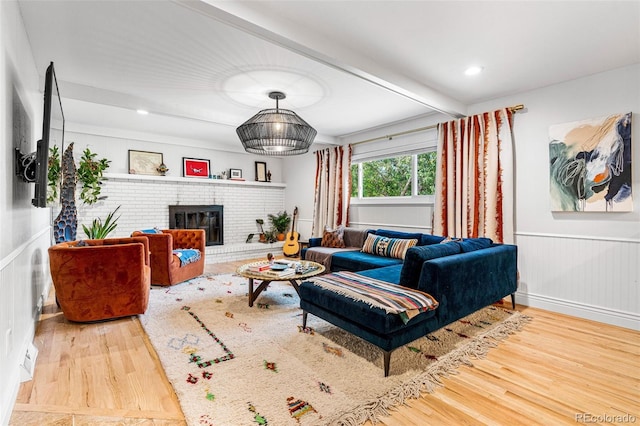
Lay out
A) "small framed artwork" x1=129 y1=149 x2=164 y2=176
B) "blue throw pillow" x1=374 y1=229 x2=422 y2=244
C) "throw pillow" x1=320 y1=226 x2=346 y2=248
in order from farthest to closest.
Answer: "small framed artwork" x1=129 y1=149 x2=164 y2=176 → "throw pillow" x1=320 y1=226 x2=346 y2=248 → "blue throw pillow" x1=374 y1=229 x2=422 y2=244

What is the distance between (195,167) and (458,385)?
5.63m

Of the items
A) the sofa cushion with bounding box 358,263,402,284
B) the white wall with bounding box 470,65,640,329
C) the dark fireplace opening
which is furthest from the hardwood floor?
the dark fireplace opening

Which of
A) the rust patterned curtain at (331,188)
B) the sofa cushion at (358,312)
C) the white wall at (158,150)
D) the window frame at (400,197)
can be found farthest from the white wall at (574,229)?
the white wall at (158,150)

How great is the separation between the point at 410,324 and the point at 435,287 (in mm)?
344

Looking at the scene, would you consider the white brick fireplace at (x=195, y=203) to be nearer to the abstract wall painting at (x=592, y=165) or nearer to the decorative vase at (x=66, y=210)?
the decorative vase at (x=66, y=210)

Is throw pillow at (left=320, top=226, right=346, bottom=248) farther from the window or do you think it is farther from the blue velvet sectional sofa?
the blue velvet sectional sofa

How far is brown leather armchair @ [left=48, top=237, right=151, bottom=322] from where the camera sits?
2629 millimetres

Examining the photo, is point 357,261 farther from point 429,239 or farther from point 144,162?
point 144,162

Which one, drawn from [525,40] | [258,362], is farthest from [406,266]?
[525,40]

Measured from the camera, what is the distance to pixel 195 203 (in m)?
5.95

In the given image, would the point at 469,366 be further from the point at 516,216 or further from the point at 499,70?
the point at 499,70

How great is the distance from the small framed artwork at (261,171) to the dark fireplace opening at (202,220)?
1.15m

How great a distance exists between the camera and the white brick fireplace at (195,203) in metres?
5.09

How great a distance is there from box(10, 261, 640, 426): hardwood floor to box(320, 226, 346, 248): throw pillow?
2698 millimetres
